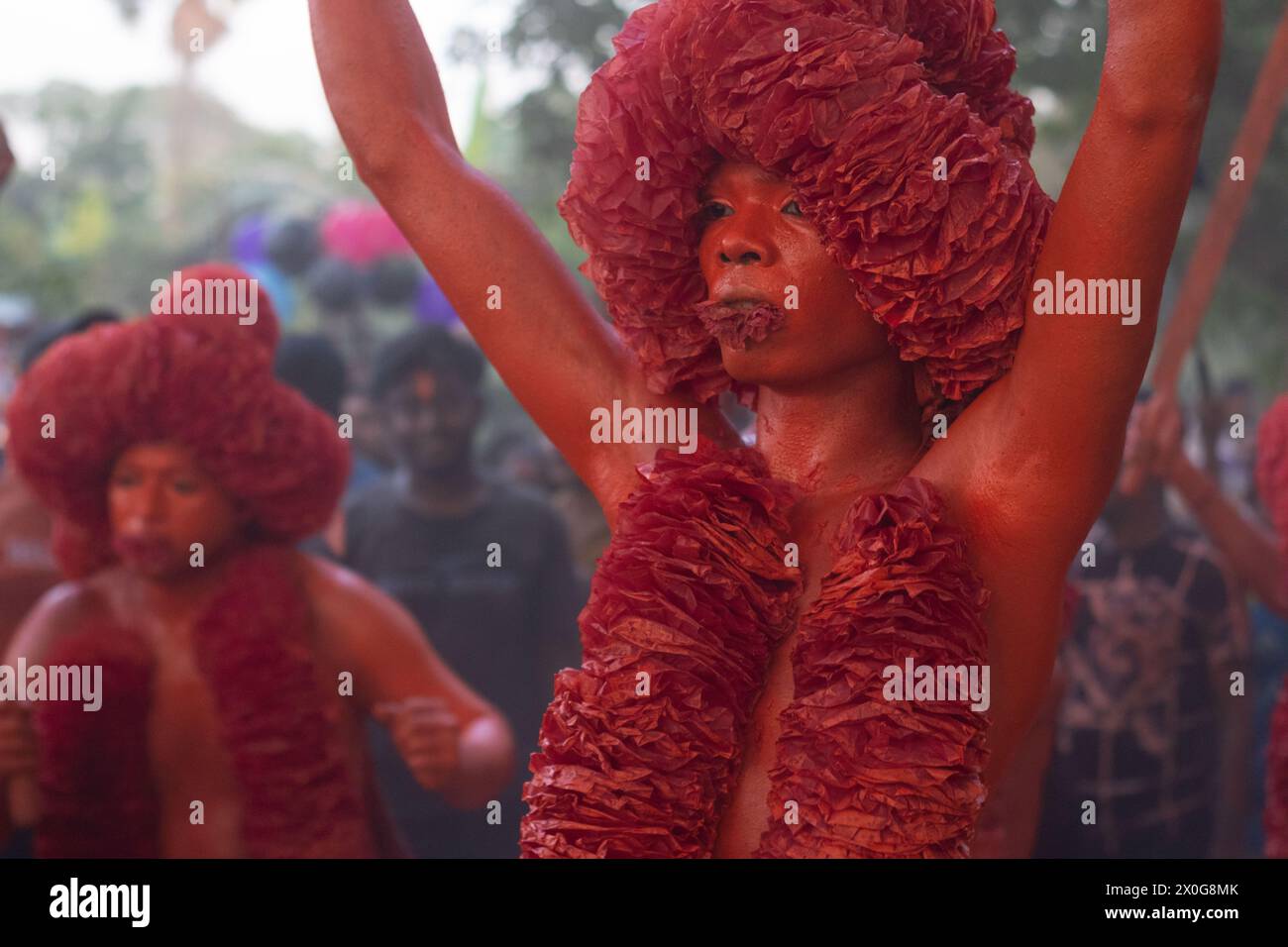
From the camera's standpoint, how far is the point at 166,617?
279cm

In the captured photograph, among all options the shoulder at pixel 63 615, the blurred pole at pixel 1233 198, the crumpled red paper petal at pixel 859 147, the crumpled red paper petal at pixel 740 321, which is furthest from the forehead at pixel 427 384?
the crumpled red paper petal at pixel 740 321

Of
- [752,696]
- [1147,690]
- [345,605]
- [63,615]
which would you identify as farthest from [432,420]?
[752,696]

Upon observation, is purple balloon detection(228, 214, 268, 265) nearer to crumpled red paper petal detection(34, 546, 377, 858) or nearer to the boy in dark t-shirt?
the boy in dark t-shirt

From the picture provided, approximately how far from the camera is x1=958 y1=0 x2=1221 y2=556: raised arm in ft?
4.74

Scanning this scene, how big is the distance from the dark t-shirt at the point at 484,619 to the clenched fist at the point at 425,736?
3.28 ft

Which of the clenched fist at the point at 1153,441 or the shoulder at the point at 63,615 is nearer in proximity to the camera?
the shoulder at the point at 63,615

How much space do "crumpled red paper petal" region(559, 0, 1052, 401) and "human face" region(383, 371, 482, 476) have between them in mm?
2280

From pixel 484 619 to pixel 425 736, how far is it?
1.12 meters

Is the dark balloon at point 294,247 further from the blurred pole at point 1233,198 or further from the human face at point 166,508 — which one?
the blurred pole at point 1233,198

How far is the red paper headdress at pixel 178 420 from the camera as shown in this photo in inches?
→ 109

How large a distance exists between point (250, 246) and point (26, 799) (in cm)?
299

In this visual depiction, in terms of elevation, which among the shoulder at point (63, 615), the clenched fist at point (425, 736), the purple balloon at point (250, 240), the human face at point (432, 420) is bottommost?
the clenched fist at point (425, 736)
